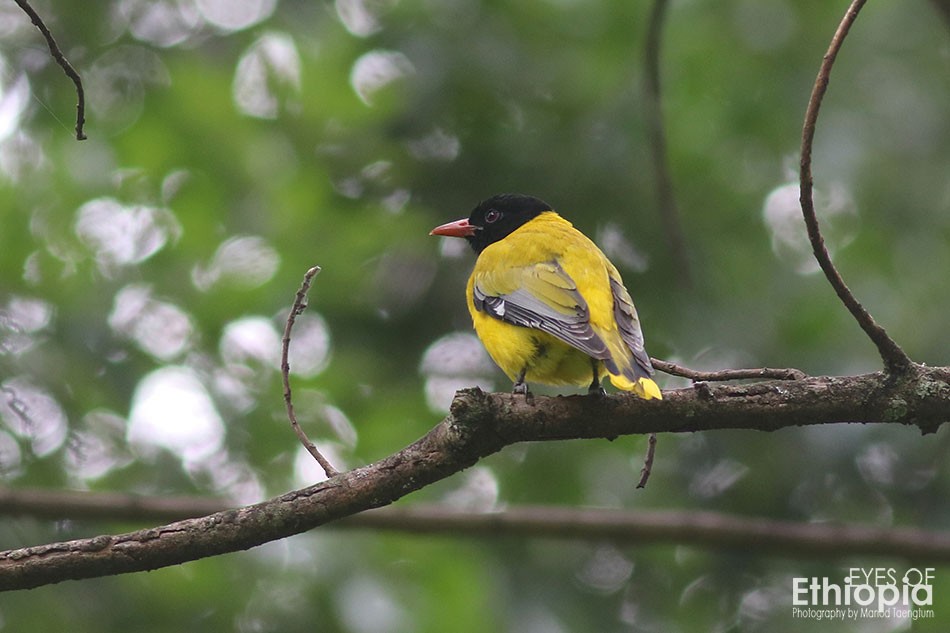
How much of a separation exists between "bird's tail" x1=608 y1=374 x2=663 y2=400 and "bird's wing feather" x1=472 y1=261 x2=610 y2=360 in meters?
0.22

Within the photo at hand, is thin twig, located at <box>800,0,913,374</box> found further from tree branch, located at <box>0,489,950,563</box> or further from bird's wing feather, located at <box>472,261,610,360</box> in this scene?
tree branch, located at <box>0,489,950,563</box>

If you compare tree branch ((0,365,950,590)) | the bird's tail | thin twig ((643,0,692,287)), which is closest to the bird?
the bird's tail

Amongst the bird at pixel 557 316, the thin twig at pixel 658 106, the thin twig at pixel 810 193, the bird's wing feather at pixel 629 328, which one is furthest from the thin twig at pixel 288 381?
the thin twig at pixel 658 106

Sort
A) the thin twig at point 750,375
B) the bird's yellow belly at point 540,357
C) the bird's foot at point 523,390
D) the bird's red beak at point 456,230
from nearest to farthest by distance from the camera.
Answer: the thin twig at point 750,375 → the bird's foot at point 523,390 → the bird's yellow belly at point 540,357 → the bird's red beak at point 456,230

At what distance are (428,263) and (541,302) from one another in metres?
2.71

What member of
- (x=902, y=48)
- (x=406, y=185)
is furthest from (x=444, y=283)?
(x=902, y=48)

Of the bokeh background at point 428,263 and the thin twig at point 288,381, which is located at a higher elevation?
the bokeh background at point 428,263

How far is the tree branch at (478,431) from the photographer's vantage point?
305 centimetres

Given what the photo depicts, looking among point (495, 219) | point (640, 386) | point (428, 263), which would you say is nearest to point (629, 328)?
point (640, 386)

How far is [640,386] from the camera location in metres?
3.48

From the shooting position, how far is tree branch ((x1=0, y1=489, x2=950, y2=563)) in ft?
19.1

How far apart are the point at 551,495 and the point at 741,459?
1132 mm

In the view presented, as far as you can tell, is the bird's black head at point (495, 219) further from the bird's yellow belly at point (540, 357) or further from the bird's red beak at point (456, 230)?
the bird's yellow belly at point (540, 357)

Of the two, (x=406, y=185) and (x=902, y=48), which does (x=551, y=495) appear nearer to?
(x=406, y=185)
